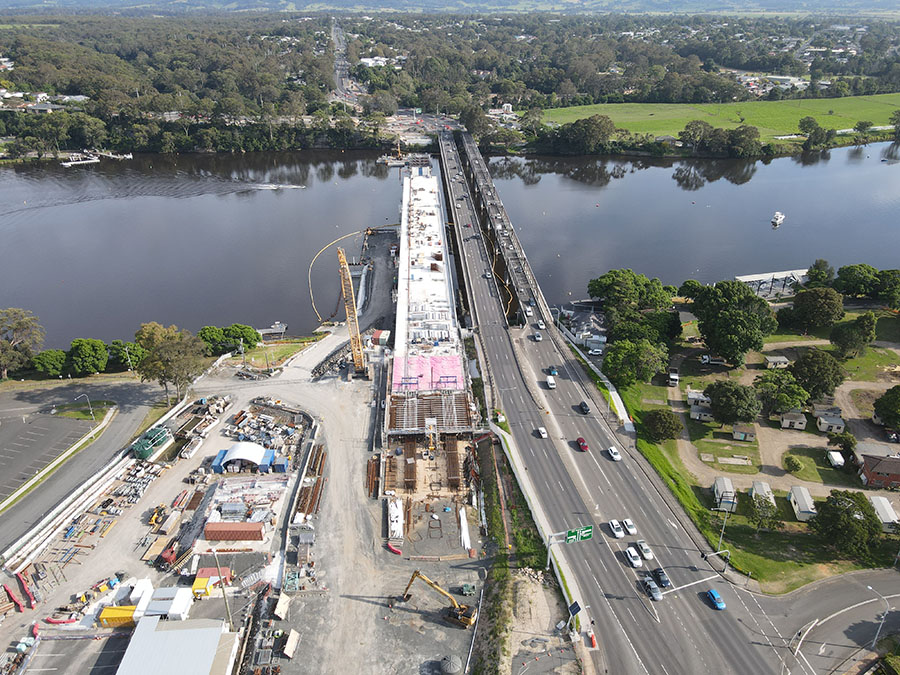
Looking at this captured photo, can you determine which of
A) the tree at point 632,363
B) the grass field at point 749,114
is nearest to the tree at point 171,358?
the tree at point 632,363

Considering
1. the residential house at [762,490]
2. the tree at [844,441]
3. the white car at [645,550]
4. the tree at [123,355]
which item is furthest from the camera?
the tree at [123,355]

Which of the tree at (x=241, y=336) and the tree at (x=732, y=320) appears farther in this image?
the tree at (x=241, y=336)

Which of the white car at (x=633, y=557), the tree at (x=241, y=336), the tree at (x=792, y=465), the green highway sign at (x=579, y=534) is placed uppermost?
the tree at (x=241, y=336)

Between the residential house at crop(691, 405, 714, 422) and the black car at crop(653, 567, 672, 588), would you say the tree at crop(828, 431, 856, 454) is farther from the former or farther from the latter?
the black car at crop(653, 567, 672, 588)

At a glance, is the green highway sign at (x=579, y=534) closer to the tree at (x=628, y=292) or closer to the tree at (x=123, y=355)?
the tree at (x=628, y=292)

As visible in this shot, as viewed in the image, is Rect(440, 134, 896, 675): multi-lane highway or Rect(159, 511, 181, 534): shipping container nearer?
Rect(440, 134, 896, 675): multi-lane highway

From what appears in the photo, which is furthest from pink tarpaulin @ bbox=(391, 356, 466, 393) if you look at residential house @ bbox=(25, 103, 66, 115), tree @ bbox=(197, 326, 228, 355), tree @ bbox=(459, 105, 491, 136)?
residential house @ bbox=(25, 103, 66, 115)

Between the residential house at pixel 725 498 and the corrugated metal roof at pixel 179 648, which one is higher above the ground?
the residential house at pixel 725 498

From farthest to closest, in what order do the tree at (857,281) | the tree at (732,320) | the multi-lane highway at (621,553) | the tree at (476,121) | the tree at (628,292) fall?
the tree at (476,121)
the tree at (857,281)
the tree at (628,292)
the tree at (732,320)
the multi-lane highway at (621,553)
